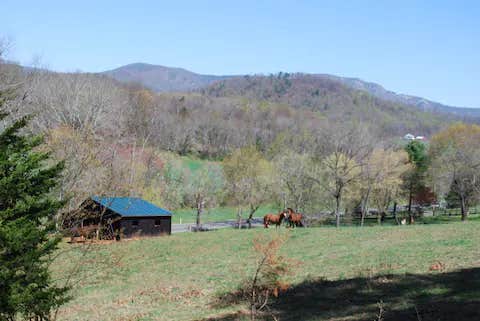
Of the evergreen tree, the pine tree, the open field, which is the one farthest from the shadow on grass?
the evergreen tree

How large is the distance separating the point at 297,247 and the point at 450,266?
10.1 m

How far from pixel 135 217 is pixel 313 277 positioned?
863 inches

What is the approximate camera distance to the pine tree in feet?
38.2

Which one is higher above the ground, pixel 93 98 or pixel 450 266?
pixel 93 98

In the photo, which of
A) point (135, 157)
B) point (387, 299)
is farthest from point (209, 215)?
point (387, 299)

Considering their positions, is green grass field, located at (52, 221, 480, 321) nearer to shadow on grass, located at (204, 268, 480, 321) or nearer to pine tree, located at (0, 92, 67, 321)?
shadow on grass, located at (204, 268, 480, 321)

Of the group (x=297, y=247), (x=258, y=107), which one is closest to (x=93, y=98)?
(x=297, y=247)

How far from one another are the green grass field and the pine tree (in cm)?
96

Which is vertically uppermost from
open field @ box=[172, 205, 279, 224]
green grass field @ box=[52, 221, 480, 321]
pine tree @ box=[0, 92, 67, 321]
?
pine tree @ box=[0, 92, 67, 321]

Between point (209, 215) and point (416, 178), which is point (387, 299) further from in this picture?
point (209, 215)

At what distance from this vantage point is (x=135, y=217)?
123 feet

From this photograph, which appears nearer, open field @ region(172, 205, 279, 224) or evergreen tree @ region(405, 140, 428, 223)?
evergreen tree @ region(405, 140, 428, 223)

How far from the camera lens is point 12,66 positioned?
150 ft

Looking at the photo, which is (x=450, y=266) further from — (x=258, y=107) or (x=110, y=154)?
(x=258, y=107)
